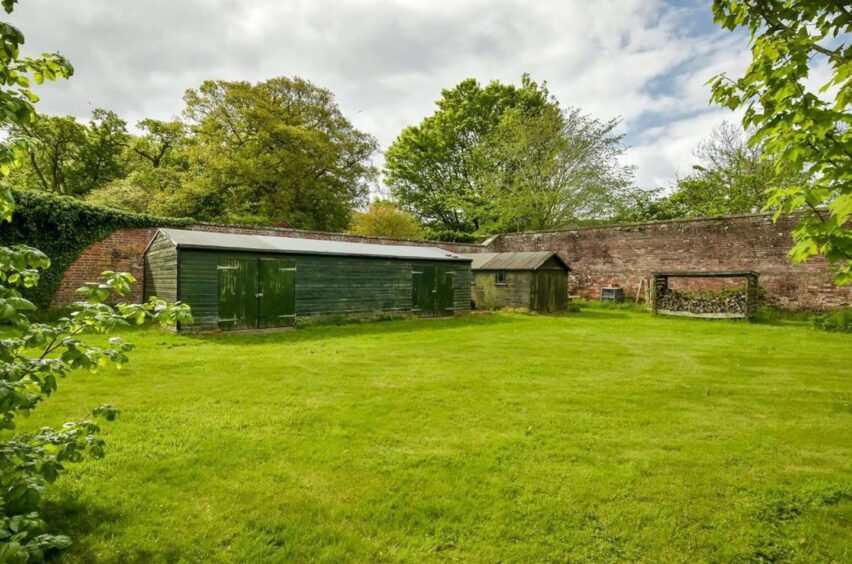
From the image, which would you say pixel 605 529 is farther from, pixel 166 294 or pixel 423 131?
pixel 423 131

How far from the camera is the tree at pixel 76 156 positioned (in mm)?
26016

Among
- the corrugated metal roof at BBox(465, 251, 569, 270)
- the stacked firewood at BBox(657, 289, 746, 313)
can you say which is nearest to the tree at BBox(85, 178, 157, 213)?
the corrugated metal roof at BBox(465, 251, 569, 270)

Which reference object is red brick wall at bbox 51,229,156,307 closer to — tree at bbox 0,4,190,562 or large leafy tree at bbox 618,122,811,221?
tree at bbox 0,4,190,562

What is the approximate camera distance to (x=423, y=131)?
36406mm

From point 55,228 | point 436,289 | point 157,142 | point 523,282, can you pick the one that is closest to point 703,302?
point 523,282

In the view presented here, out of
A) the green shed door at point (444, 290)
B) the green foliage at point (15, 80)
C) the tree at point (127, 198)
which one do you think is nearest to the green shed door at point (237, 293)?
the green shed door at point (444, 290)

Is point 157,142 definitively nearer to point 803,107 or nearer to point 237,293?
point 237,293

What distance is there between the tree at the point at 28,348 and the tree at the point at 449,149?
3132 centimetres

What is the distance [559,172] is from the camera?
25.7m

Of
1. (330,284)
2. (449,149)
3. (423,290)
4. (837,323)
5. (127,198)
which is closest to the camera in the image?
(837,323)

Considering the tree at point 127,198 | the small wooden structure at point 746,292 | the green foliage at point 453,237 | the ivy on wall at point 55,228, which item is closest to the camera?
the ivy on wall at point 55,228

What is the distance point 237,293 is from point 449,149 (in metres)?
27.4

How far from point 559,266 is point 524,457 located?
1520cm

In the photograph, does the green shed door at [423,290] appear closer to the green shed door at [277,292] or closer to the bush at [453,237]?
the green shed door at [277,292]
